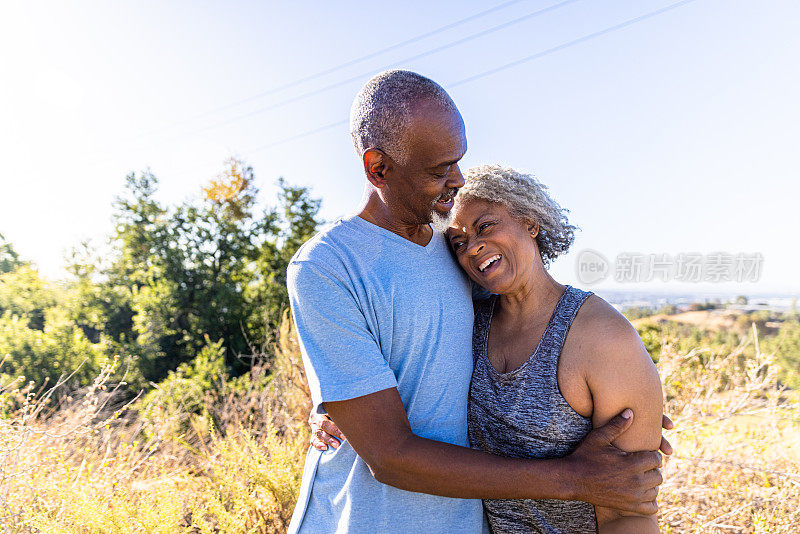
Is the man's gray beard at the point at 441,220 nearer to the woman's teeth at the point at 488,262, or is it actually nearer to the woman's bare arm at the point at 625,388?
the woman's teeth at the point at 488,262

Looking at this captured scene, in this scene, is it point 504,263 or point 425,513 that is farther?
point 504,263

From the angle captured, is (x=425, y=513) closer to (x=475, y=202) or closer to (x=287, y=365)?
(x=475, y=202)

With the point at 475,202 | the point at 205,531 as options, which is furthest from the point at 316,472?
the point at 205,531

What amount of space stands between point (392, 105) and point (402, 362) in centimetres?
71

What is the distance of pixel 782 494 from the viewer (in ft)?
10.2

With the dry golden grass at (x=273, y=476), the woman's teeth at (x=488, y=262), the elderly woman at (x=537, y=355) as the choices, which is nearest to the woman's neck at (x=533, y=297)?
the elderly woman at (x=537, y=355)

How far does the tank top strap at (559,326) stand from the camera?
160 cm

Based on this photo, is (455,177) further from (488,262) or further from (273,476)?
(273,476)

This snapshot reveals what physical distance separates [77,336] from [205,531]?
8091 millimetres

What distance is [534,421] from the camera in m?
1.58

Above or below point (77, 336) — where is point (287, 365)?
below

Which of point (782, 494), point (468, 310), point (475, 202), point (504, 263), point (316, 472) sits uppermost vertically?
point (475, 202)

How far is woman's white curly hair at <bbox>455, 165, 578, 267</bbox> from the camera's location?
5.86 ft

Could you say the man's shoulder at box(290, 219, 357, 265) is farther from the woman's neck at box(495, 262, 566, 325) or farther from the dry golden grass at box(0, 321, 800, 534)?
the dry golden grass at box(0, 321, 800, 534)
